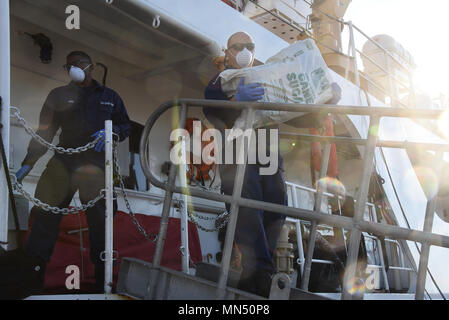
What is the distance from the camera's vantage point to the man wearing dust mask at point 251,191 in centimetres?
209

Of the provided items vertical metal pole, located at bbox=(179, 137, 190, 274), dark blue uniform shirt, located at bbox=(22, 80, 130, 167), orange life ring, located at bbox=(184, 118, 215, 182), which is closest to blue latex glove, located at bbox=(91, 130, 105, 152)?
→ dark blue uniform shirt, located at bbox=(22, 80, 130, 167)

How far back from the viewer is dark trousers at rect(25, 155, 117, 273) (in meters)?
2.91

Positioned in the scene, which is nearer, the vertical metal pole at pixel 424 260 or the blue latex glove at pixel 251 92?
the vertical metal pole at pixel 424 260

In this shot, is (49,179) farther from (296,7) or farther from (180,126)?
(296,7)

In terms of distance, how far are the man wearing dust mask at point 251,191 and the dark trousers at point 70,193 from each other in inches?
46.0

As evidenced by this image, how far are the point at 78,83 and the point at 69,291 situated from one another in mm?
1756

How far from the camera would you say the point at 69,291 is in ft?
11.1

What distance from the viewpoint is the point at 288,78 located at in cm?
218

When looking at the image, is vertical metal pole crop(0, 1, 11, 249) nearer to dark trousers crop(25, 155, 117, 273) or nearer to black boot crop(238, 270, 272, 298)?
dark trousers crop(25, 155, 117, 273)

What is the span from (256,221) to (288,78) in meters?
0.80

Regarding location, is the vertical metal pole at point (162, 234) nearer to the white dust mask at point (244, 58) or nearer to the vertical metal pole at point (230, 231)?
the vertical metal pole at point (230, 231)

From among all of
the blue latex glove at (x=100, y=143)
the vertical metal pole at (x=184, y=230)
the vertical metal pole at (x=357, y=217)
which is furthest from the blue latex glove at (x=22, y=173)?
the vertical metal pole at (x=357, y=217)

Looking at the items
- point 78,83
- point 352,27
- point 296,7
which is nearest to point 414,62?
point 296,7

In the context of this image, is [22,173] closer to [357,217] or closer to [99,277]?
[99,277]
